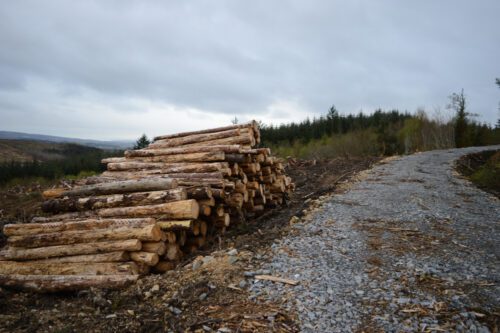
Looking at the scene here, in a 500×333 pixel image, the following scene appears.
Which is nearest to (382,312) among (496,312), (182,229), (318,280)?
(318,280)

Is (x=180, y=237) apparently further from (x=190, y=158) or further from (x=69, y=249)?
(x=190, y=158)

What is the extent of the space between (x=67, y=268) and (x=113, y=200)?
4.03 ft

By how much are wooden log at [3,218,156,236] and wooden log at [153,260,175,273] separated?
24.7 inches

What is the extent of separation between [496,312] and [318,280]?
64.8 inches

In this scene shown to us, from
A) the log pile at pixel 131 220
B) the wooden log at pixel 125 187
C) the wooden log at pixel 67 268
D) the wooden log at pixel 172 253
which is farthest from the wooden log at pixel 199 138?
the wooden log at pixel 67 268

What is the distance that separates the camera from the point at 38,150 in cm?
8375

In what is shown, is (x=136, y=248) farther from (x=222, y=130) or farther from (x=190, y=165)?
(x=222, y=130)

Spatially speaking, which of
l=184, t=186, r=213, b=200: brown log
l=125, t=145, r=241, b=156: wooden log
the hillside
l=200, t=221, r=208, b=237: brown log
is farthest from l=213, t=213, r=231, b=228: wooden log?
the hillside

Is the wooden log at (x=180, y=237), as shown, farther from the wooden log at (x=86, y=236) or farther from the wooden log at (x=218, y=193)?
the wooden log at (x=218, y=193)

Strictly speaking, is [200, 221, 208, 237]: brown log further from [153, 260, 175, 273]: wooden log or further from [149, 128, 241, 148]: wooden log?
[149, 128, 241, 148]: wooden log

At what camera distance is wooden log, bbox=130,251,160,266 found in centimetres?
436

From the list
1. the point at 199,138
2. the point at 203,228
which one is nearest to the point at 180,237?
the point at 203,228

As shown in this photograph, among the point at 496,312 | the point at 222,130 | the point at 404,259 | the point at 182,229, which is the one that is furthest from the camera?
the point at 222,130

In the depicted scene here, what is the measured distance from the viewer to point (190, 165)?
6.43 metres
